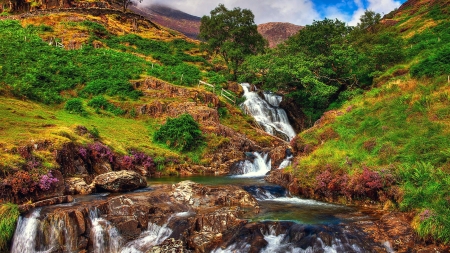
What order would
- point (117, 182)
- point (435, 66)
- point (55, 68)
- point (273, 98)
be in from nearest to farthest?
point (117, 182) < point (435, 66) < point (55, 68) < point (273, 98)

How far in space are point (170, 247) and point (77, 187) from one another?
25.4 ft

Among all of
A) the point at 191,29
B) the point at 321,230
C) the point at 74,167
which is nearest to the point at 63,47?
the point at 74,167

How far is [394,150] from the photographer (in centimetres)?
1457

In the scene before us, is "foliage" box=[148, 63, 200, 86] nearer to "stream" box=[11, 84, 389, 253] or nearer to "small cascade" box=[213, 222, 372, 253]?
"stream" box=[11, 84, 389, 253]

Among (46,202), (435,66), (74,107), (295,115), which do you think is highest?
(435,66)

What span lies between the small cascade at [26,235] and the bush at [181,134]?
16.9m

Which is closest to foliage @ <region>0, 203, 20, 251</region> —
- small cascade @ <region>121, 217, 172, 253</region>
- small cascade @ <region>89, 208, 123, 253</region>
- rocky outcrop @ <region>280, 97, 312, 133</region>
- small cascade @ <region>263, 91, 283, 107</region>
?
small cascade @ <region>89, 208, 123, 253</region>

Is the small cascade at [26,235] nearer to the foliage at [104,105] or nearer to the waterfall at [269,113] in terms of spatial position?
the foliage at [104,105]

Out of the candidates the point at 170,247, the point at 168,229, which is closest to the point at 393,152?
the point at 168,229

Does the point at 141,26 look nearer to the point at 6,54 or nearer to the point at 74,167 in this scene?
the point at 6,54

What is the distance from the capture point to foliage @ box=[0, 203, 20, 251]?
422 inches

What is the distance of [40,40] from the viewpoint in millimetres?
44844

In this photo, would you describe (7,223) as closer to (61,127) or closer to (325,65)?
(61,127)

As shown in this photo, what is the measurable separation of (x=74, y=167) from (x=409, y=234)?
55.3 feet
